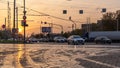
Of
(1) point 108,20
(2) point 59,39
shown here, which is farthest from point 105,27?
(2) point 59,39

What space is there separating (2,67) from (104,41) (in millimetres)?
67459

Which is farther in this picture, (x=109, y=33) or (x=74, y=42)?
(x=109, y=33)

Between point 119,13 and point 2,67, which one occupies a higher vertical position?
point 119,13

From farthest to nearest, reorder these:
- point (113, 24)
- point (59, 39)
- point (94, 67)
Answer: point (113, 24)
point (59, 39)
point (94, 67)

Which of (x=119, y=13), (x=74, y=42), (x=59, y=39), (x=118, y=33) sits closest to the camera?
(x=74, y=42)

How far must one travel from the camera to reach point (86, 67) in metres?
18.1

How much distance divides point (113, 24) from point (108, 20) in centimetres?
333

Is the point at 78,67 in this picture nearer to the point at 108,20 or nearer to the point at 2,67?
the point at 2,67

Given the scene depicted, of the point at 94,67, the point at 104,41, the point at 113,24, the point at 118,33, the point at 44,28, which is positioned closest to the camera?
the point at 94,67

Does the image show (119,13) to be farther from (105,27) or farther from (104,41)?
(104,41)

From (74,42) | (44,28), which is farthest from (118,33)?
(44,28)

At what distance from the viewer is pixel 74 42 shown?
70062mm

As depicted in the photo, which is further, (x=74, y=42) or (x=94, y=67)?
(x=74, y=42)

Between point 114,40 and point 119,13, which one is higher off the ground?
point 119,13
